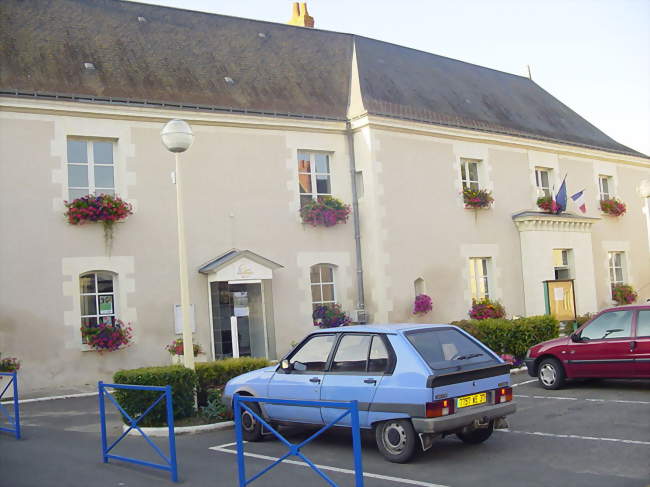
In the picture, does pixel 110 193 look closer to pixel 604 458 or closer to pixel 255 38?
pixel 255 38

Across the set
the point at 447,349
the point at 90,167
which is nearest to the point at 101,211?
the point at 90,167

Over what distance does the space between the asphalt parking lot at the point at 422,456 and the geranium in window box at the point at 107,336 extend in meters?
3.97

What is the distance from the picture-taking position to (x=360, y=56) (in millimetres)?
21922

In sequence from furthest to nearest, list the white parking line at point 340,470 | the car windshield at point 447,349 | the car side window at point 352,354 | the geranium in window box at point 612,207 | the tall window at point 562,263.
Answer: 1. the geranium in window box at point 612,207
2. the tall window at point 562,263
3. the car side window at point 352,354
4. the car windshield at point 447,349
5. the white parking line at point 340,470

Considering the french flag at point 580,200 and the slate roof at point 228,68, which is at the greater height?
the slate roof at point 228,68

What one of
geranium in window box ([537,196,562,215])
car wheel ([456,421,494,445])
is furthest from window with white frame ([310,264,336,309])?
car wheel ([456,421,494,445])

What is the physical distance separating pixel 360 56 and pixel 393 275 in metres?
7.39

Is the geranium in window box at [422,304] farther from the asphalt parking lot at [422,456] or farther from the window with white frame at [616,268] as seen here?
the window with white frame at [616,268]

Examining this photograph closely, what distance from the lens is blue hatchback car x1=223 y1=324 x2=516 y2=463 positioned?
774 cm

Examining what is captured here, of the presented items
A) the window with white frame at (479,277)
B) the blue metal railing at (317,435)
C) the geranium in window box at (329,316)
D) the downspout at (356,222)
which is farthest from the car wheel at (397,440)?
the window with white frame at (479,277)

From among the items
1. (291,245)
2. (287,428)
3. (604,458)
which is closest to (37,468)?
(287,428)

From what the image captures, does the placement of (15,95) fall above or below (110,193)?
above

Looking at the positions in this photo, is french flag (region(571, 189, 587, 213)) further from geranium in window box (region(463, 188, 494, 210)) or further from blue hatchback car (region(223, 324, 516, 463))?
blue hatchback car (region(223, 324, 516, 463))

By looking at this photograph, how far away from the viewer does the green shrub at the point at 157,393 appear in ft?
33.2
